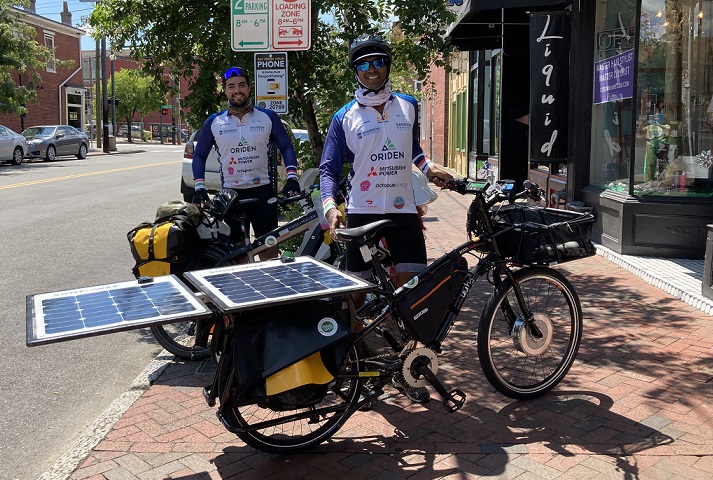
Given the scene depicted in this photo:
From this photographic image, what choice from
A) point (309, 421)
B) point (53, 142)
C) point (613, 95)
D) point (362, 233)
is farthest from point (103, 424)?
point (53, 142)

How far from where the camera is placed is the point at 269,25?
7.50 meters

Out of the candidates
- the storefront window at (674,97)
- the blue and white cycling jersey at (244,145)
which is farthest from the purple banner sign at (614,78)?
the blue and white cycling jersey at (244,145)

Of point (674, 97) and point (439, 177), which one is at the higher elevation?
point (674, 97)

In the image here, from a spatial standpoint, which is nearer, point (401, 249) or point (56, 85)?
point (401, 249)

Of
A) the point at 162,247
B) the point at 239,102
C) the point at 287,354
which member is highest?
the point at 239,102

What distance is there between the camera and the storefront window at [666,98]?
8.83 m

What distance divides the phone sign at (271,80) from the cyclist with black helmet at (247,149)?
4.65 feet

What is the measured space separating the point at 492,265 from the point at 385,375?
0.93 metres

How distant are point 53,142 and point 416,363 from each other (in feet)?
102

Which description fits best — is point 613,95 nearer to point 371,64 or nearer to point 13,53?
point 371,64

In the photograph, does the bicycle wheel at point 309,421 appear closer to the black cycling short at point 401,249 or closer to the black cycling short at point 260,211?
the black cycling short at point 401,249

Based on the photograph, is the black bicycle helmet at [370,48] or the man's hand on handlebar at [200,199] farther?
the man's hand on handlebar at [200,199]

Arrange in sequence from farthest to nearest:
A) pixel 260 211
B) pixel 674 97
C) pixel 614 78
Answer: pixel 614 78 → pixel 674 97 → pixel 260 211

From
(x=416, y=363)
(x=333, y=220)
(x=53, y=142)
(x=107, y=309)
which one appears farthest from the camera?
(x=53, y=142)
